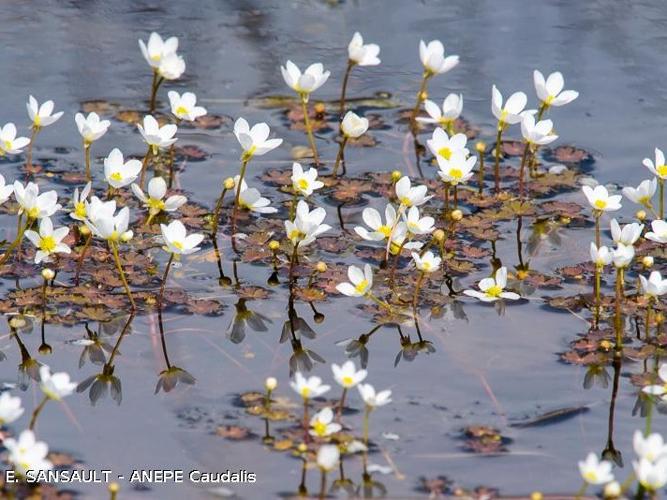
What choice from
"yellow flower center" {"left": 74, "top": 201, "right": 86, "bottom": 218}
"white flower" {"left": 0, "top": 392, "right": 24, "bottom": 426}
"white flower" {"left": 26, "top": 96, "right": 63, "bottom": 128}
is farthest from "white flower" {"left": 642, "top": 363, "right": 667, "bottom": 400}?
"white flower" {"left": 26, "top": 96, "right": 63, "bottom": 128}

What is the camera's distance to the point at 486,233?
4129mm

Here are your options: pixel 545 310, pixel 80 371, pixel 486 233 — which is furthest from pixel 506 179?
pixel 80 371

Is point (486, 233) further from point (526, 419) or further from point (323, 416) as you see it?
point (323, 416)

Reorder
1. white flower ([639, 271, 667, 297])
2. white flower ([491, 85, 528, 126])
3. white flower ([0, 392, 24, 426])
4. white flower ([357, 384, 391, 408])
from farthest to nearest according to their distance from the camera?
white flower ([491, 85, 528, 126]), white flower ([639, 271, 667, 297]), white flower ([357, 384, 391, 408]), white flower ([0, 392, 24, 426])

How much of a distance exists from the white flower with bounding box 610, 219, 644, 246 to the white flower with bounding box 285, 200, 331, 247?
86cm

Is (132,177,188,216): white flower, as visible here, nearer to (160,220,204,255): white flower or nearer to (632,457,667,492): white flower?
(160,220,204,255): white flower

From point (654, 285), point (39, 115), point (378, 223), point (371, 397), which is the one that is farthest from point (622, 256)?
point (39, 115)

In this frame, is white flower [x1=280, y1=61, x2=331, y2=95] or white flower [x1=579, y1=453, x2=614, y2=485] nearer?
white flower [x1=579, y1=453, x2=614, y2=485]

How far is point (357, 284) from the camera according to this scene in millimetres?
3502

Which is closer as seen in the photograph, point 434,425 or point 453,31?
point 434,425

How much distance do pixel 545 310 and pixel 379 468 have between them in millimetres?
1018

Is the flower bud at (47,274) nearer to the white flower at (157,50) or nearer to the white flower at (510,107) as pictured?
the white flower at (157,50)

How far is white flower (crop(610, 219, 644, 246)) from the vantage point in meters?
3.50

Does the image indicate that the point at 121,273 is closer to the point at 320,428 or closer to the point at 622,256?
the point at 320,428
